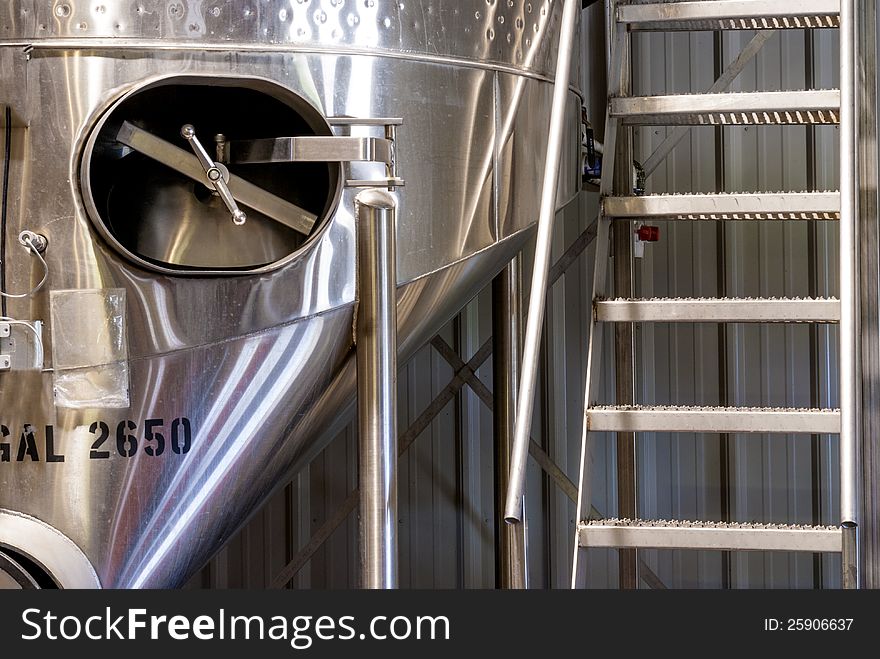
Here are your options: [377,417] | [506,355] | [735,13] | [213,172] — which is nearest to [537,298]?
[377,417]

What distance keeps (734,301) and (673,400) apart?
7.32ft

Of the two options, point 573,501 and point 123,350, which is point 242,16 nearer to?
point 123,350

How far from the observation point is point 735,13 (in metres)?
2.79

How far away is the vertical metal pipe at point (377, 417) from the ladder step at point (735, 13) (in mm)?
1034

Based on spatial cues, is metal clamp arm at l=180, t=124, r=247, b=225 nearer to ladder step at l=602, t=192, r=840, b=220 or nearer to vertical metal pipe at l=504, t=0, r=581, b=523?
vertical metal pipe at l=504, t=0, r=581, b=523

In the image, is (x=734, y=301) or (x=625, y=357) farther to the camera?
(x=625, y=357)

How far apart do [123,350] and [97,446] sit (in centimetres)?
23

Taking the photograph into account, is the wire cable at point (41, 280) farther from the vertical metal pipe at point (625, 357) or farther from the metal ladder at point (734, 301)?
the vertical metal pipe at point (625, 357)

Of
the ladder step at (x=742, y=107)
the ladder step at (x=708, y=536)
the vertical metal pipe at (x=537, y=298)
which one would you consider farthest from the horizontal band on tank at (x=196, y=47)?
the ladder step at (x=708, y=536)

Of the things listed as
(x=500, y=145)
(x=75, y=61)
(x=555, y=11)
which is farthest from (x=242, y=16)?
(x=555, y=11)

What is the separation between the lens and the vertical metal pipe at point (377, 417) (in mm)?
2416

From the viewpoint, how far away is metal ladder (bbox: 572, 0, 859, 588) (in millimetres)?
2252

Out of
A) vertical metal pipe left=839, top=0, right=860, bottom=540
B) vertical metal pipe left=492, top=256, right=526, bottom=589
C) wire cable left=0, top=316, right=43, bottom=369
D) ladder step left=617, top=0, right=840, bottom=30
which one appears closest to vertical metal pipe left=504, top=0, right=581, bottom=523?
ladder step left=617, top=0, right=840, bottom=30

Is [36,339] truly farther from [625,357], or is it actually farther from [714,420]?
[625,357]
